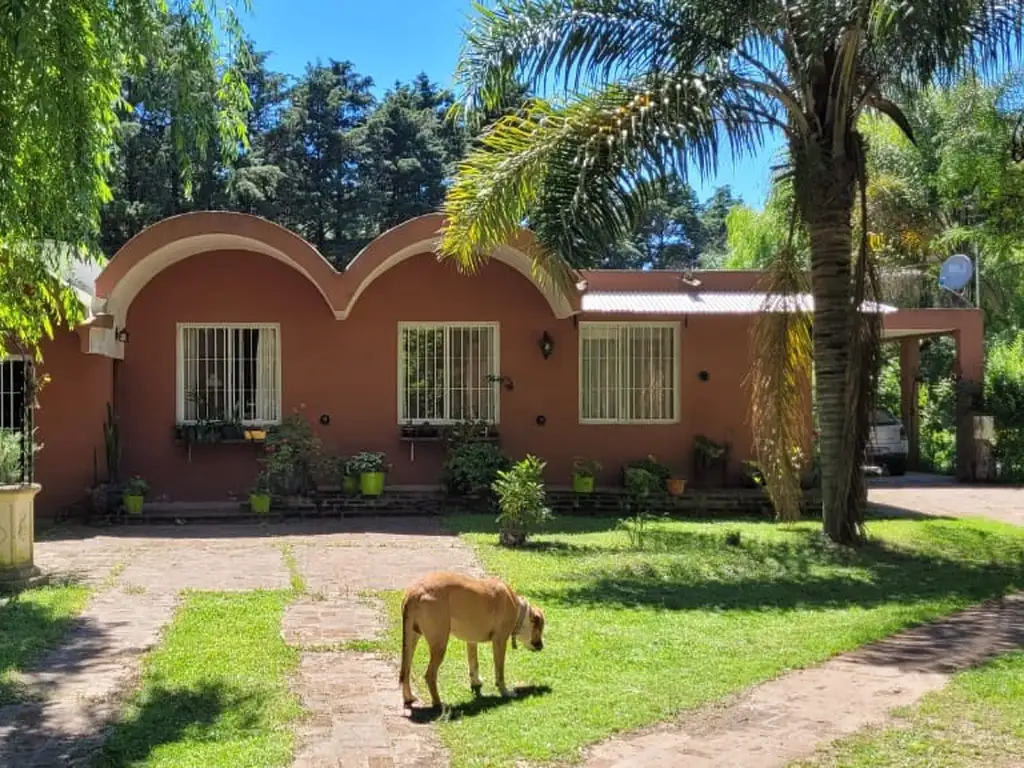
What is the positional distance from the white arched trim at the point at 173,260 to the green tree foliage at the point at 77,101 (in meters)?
5.94

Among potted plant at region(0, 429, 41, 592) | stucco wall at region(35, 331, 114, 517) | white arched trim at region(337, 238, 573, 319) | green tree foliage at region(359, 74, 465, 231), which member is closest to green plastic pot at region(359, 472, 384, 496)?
white arched trim at region(337, 238, 573, 319)

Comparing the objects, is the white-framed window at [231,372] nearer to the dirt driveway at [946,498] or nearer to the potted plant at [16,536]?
the potted plant at [16,536]

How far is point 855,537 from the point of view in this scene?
410 inches

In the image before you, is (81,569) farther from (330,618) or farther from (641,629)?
(641,629)

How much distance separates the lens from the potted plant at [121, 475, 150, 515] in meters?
12.8

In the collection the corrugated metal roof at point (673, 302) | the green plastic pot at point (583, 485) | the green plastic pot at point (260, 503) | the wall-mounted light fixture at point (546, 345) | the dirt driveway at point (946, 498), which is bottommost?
the dirt driveway at point (946, 498)

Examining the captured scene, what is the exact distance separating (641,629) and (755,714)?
1887 millimetres

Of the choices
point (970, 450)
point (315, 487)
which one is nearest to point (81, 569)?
point (315, 487)

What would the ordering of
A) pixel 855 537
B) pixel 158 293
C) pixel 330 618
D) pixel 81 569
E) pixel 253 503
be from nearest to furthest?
1. pixel 330 618
2. pixel 81 569
3. pixel 855 537
4. pixel 253 503
5. pixel 158 293

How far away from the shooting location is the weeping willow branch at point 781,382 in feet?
36.0

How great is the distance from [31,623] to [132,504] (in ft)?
19.0

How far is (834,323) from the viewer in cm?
1034

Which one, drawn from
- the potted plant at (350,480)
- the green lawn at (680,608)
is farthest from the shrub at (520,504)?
the potted plant at (350,480)

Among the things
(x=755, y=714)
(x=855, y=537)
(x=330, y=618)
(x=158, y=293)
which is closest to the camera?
(x=755, y=714)
